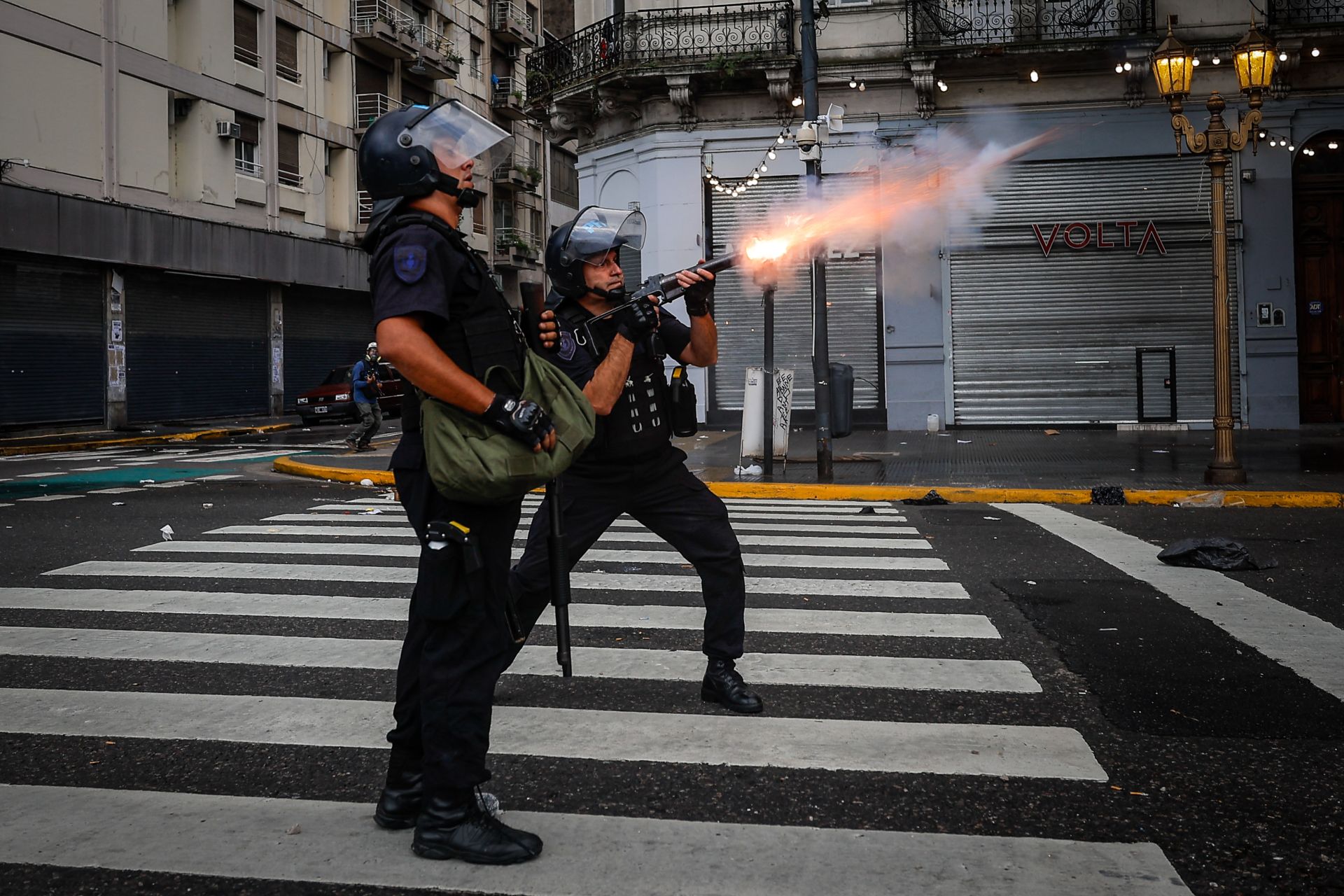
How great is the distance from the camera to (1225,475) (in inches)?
477

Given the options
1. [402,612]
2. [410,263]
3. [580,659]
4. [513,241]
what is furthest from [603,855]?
[513,241]

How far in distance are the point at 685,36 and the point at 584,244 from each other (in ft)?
59.4

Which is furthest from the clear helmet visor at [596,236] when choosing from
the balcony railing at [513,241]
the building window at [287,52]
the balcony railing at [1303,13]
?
the balcony railing at [513,241]

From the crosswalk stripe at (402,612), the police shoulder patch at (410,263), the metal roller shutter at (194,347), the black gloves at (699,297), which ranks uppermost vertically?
the metal roller shutter at (194,347)

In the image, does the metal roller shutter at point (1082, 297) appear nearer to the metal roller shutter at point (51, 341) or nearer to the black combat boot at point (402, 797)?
the black combat boot at point (402, 797)

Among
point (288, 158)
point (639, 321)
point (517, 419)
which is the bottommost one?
point (517, 419)

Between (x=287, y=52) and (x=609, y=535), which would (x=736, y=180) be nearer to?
(x=609, y=535)

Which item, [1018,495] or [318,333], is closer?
[1018,495]

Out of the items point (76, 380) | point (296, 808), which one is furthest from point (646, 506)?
point (76, 380)

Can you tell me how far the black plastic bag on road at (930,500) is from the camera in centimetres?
1186

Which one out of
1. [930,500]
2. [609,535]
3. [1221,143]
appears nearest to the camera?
[609,535]

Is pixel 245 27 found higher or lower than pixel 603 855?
higher

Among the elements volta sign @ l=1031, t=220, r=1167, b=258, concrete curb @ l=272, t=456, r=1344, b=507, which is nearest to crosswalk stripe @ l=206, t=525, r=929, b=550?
concrete curb @ l=272, t=456, r=1344, b=507

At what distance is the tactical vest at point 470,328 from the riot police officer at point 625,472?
45.8 inches
